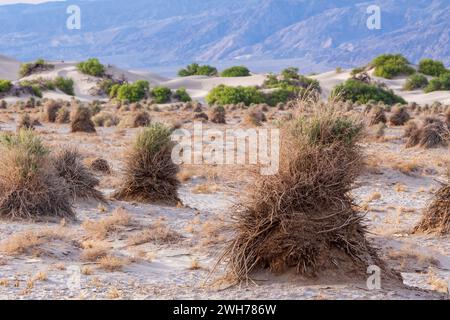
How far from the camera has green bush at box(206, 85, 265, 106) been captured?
54219mm

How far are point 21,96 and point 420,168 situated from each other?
129 ft

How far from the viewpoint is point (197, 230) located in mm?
12531

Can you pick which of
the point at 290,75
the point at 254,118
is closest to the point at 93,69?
the point at 290,75

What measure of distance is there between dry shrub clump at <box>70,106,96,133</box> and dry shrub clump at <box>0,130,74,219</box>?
15.2 metres

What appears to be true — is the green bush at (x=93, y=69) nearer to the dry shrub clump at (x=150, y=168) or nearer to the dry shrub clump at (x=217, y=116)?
the dry shrub clump at (x=217, y=116)

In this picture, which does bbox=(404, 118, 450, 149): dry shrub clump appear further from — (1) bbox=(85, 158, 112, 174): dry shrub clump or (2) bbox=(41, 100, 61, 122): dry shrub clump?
(2) bbox=(41, 100, 61, 122): dry shrub clump

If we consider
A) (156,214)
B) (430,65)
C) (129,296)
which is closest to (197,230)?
(156,214)

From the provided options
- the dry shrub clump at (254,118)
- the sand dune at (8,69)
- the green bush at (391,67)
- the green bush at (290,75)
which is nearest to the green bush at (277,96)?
the green bush at (290,75)

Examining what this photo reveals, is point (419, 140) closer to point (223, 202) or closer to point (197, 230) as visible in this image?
point (223, 202)

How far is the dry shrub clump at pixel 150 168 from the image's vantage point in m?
14.8

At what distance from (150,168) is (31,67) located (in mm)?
67903

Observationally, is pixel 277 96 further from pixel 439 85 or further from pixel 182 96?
pixel 439 85

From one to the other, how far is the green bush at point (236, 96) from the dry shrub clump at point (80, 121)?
82.5 ft

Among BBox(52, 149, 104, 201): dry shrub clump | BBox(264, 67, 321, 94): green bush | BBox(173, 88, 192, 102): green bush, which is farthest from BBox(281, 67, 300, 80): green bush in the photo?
BBox(52, 149, 104, 201): dry shrub clump
